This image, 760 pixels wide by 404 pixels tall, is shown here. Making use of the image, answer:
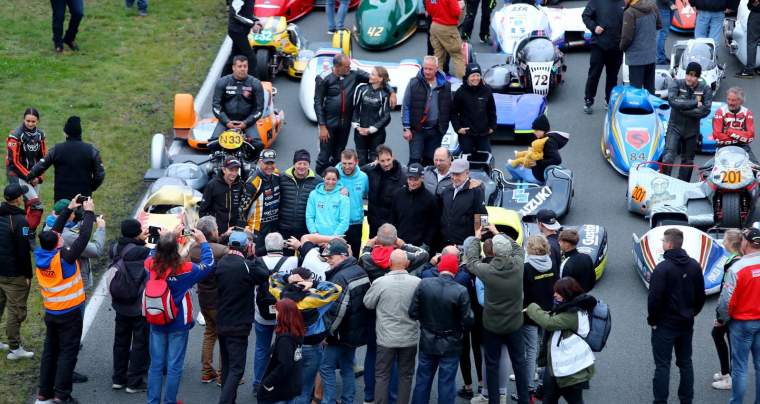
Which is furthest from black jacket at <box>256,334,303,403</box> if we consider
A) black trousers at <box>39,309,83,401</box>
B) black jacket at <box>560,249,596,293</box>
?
black jacket at <box>560,249,596,293</box>

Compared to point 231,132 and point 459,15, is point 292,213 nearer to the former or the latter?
point 231,132

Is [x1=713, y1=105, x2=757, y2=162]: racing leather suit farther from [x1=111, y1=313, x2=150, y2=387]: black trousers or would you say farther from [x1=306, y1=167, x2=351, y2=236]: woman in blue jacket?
[x1=111, y1=313, x2=150, y2=387]: black trousers

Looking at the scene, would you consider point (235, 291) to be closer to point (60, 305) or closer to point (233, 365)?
point (233, 365)

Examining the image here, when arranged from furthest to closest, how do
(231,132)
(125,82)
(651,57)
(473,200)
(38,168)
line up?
(125,82)
(651,57)
(231,132)
(38,168)
(473,200)

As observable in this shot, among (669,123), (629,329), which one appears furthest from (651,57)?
(629,329)

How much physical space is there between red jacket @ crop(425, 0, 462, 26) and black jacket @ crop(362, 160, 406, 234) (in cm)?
563

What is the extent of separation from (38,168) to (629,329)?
292 inches

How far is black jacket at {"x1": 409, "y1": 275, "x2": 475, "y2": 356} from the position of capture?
1170 centimetres

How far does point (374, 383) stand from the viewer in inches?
496

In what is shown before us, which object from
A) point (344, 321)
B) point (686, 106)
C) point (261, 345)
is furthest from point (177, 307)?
point (686, 106)

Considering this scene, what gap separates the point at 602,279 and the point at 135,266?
6.09 meters

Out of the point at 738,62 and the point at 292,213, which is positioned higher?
Answer: the point at 738,62

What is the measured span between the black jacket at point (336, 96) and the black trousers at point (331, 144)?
0.43 feet

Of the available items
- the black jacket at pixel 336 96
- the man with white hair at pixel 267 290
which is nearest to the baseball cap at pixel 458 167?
the man with white hair at pixel 267 290
